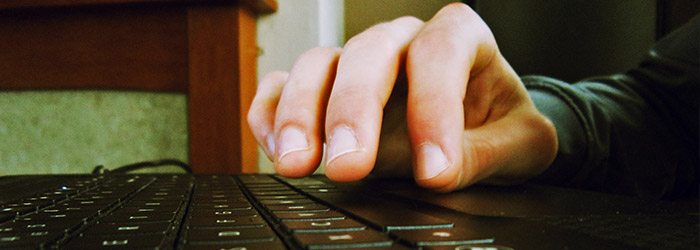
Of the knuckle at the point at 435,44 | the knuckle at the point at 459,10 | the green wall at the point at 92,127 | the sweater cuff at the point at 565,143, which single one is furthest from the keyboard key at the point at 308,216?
the green wall at the point at 92,127

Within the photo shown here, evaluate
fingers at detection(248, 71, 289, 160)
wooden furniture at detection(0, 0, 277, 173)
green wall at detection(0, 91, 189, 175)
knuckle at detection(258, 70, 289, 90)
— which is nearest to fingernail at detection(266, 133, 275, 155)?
fingers at detection(248, 71, 289, 160)

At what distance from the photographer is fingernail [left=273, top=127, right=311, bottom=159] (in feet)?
1.17

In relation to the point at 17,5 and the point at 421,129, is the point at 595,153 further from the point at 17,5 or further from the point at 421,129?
the point at 17,5

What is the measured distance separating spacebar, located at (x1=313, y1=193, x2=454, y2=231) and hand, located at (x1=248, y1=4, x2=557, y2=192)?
0.02 metres

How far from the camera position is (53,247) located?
0.17 metres

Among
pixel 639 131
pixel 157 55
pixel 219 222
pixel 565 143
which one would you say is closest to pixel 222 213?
pixel 219 222

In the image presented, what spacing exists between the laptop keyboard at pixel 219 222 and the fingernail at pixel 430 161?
4 cm

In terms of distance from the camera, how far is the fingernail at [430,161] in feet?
1.05

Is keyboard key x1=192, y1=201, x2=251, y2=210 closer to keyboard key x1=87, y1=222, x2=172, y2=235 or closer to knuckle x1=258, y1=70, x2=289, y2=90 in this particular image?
keyboard key x1=87, y1=222, x2=172, y2=235

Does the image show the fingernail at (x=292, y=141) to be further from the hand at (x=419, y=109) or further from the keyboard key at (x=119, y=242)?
the keyboard key at (x=119, y=242)

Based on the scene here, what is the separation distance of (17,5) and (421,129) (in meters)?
0.99

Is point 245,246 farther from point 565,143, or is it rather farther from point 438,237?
point 565,143

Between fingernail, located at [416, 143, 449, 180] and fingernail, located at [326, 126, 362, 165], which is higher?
fingernail, located at [326, 126, 362, 165]

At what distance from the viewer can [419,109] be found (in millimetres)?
357
